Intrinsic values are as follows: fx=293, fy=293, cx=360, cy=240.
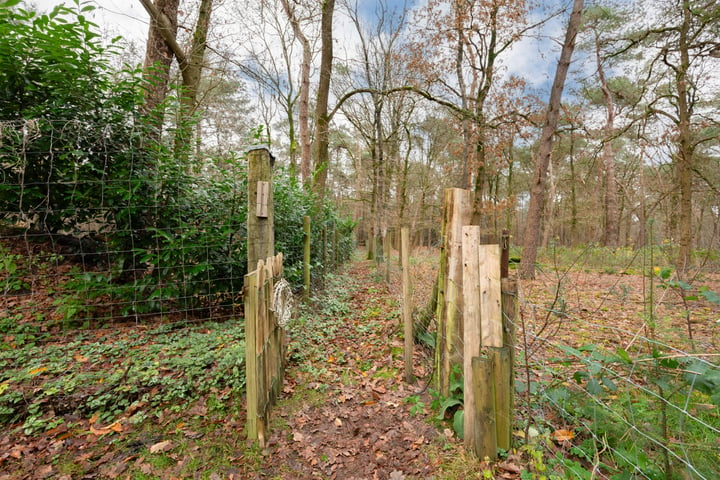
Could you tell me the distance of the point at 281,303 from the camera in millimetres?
2973

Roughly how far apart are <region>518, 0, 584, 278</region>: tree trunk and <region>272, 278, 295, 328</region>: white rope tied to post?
632cm

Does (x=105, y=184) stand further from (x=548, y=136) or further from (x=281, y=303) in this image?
(x=548, y=136)

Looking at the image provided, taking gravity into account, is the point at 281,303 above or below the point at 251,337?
above

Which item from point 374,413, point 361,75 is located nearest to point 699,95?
point 361,75

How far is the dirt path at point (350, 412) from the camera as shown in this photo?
2422mm

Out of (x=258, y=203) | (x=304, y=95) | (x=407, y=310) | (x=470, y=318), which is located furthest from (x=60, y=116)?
(x=304, y=95)

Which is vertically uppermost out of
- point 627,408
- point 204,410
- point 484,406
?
point 484,406

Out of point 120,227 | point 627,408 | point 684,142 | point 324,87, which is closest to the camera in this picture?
point 627,408

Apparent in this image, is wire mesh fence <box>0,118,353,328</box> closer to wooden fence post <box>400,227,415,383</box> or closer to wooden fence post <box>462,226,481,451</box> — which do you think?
wooden fence post <box>400,227,415,383</box>

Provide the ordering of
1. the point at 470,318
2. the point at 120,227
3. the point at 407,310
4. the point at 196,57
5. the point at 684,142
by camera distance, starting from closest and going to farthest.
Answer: the point at 470,318 < the point at 407,310 < the point at 120,227 < the point at 196,57 < the point at 684,142

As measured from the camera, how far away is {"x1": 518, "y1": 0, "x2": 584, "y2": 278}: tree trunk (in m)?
7.39

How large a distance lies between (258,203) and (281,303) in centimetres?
102

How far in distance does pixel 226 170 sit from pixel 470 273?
3.66 m

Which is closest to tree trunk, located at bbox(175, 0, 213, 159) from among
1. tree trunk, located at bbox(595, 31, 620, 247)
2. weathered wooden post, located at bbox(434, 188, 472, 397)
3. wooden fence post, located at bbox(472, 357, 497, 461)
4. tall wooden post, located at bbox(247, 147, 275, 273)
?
tall wooden post, located at bbox(247, 147, 275, 273)
